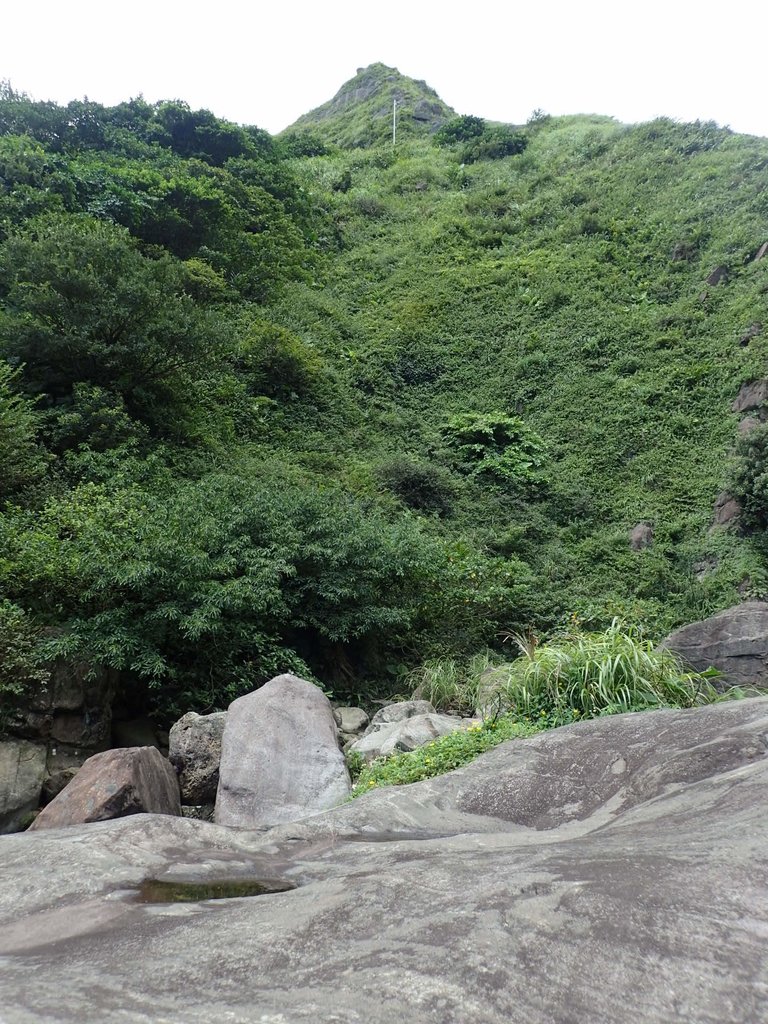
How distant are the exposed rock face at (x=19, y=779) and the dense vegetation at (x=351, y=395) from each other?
67cm

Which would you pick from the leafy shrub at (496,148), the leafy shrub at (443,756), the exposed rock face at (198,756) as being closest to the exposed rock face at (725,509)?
the leafy shrub at (443,756)

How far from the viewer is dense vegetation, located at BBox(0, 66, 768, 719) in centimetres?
851

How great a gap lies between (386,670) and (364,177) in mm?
33121

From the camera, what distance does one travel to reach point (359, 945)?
1.70 m

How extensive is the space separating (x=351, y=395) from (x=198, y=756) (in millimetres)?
14961

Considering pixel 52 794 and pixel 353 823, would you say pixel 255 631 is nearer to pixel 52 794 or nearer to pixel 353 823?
pixel 52 794

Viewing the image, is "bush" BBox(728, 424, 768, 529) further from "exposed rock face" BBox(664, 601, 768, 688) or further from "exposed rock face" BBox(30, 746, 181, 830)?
"exposed rock face" BBox(30, 746, 181, 830)

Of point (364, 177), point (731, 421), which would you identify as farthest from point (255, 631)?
point (364, 177)

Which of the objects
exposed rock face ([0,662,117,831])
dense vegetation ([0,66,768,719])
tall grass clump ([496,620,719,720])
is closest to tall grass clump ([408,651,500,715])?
dense vegetation ([0,66,768,719])

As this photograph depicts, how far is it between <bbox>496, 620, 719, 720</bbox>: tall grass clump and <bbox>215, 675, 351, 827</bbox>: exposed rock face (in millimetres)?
1694

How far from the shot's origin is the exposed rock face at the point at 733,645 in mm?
7453

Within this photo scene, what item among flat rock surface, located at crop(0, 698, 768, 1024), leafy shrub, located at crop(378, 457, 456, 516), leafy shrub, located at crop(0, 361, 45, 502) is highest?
leafy shrub, located at crop(0, 361, 45, 502)

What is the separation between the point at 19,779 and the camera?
20.7 ft

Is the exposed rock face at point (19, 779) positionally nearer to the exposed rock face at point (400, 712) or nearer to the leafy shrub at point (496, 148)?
the exposed rock face at point (400, 712)
